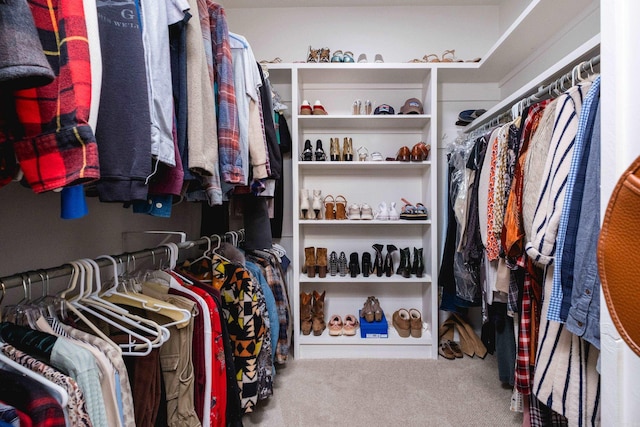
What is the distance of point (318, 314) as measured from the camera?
216 cm

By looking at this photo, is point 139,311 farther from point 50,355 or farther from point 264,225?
point 264,225

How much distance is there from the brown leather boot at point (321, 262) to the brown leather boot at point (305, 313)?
20 cm

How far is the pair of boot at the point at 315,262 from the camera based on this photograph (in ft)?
6.98

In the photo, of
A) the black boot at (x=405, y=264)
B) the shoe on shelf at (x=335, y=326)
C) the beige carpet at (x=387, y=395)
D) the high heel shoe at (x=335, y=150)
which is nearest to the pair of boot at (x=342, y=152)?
the high heel shoe at (x=335, y=150)

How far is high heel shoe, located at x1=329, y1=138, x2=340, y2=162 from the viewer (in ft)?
7.01

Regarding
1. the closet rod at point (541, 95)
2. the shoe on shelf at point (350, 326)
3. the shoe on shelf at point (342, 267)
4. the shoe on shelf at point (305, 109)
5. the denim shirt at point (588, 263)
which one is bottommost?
the shoe on shelf at point (350, 326)

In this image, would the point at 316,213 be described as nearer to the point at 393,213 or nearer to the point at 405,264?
the point at 393,213

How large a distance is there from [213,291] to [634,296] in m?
1.08

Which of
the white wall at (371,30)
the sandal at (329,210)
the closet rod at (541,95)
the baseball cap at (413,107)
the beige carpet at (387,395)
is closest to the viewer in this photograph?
the closet rod at (541,95)

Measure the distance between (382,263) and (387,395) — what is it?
83 centimetres

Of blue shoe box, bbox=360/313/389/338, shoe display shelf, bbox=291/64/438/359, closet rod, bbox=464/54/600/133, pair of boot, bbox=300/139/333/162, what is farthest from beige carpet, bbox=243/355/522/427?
closet rod, bbox=464/54/600/133

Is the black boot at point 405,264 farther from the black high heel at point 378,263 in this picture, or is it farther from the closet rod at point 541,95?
the closet rod at point 541,95

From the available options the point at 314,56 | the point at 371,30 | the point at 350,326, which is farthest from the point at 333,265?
the point at 371,30

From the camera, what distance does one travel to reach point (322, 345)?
205cm
